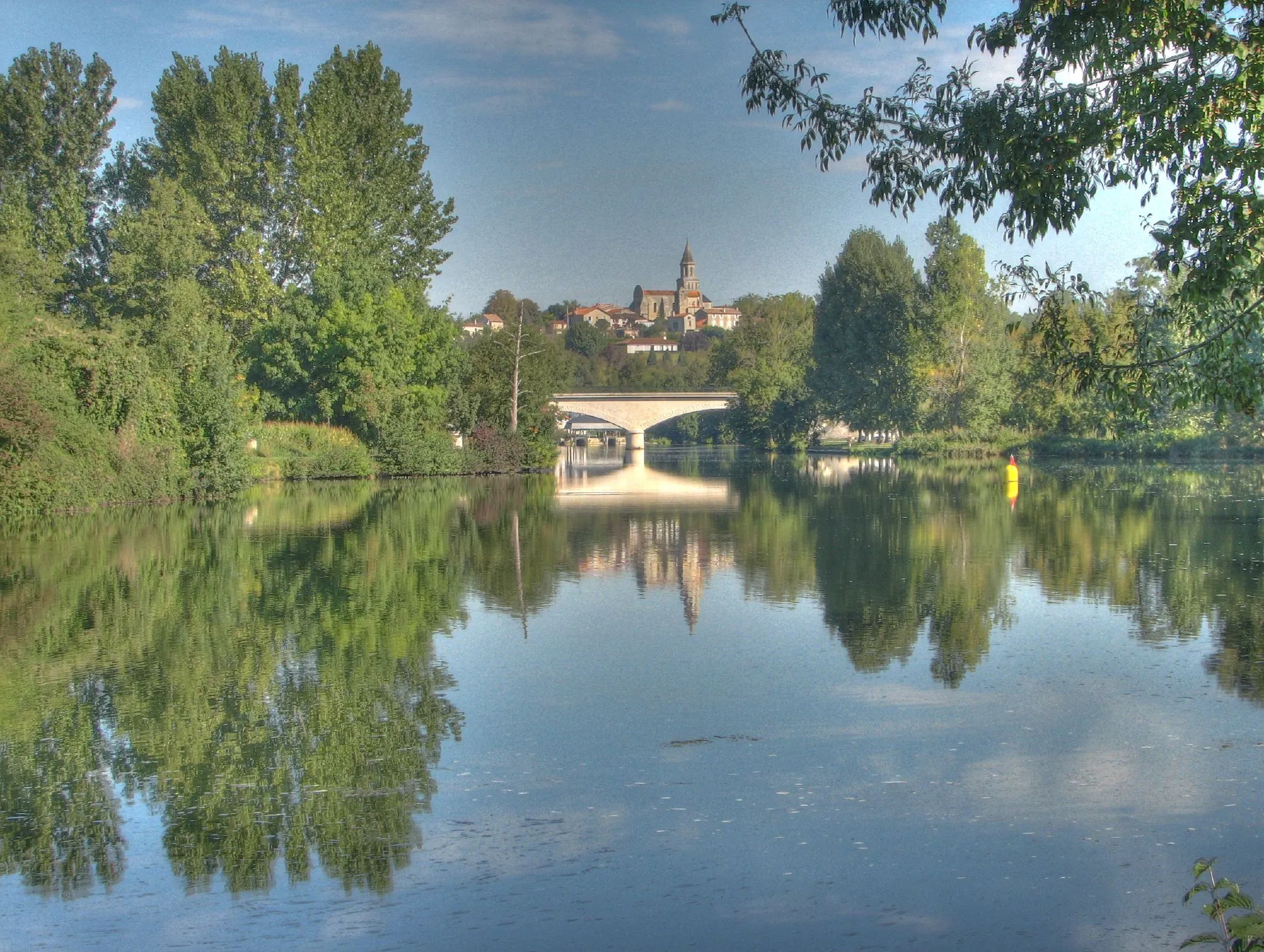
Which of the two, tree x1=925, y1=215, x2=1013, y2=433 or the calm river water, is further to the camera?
tree x1=925, y1=215, x2=1013, y2=433

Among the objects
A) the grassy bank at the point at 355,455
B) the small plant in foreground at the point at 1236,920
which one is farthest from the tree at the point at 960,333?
the small plant in foreground at the point at 1236,920

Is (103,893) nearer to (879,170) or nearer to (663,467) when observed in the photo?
(879,170)

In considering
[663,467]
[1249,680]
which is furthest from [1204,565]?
[663,467]

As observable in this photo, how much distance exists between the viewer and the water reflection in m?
7.06

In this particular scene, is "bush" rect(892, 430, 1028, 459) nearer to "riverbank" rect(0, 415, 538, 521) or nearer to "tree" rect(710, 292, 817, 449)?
"tree" rect(710, 292, 817, 449)

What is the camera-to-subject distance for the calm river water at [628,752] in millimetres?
5668

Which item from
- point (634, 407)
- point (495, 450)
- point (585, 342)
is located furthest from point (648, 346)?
point (495, 450)

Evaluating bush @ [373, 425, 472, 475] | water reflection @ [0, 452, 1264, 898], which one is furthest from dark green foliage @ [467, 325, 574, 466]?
water reflection @ [0, 452, 1264, 898]

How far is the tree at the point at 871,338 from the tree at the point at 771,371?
4.44 metres

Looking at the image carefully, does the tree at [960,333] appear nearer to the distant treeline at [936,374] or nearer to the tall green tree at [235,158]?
the distant treeline at [936,374]

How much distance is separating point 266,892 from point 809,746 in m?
3.72

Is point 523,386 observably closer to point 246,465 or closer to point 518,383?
point 518,383

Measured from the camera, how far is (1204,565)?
58.0 feet

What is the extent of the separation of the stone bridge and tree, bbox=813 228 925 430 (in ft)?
55.6
